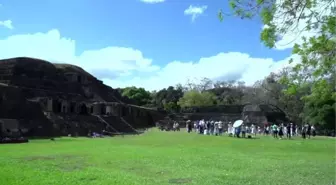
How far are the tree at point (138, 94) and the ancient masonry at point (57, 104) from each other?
69.9ft

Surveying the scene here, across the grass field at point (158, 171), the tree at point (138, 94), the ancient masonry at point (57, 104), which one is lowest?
the grass field at point (158, 171)

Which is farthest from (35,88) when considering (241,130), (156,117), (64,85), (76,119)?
(241,130)

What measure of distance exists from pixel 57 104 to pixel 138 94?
43.7 metres

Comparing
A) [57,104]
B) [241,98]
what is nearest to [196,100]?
[241,98]

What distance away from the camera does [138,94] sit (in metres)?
85.4

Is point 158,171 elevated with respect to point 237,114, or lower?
lower

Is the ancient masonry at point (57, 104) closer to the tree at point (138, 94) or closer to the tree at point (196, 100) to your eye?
the tree at point (196, 100)

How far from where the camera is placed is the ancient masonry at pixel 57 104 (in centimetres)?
3262

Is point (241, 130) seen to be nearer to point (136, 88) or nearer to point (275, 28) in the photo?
point (275, 28)

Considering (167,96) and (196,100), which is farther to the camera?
(167,96)

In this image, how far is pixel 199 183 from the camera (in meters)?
9.22

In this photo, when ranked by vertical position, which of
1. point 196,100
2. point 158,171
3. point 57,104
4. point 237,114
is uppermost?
point 196,100

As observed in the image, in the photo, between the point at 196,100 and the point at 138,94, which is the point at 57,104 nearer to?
the point at 196,100

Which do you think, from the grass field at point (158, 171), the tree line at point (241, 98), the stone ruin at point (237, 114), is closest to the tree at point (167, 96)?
the tree line at point (241, 98)
